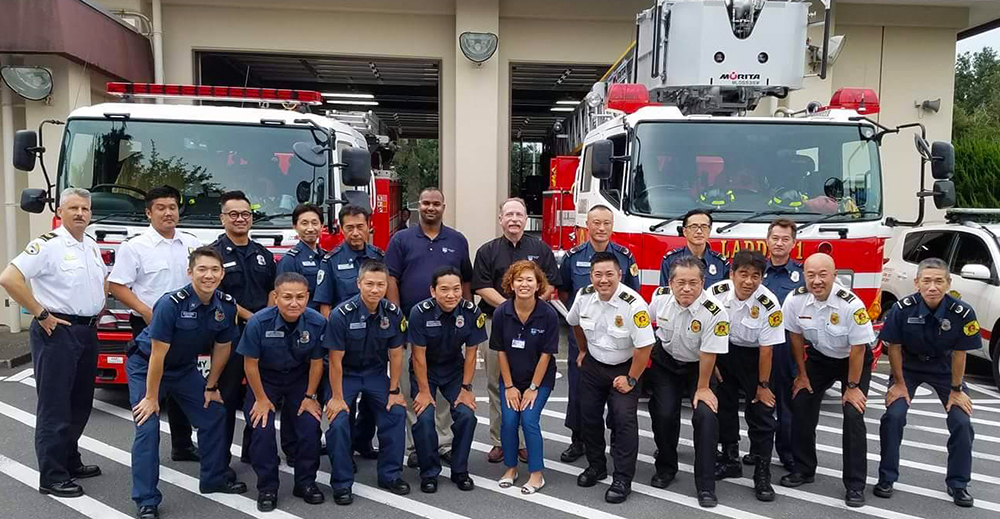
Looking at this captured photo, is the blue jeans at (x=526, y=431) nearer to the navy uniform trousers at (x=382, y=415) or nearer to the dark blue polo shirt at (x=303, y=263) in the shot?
the navy uniform trousers at (x=382, y=415)

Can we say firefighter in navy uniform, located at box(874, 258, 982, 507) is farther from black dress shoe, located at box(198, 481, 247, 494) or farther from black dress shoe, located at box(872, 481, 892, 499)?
black dress shoe, located at box(198, 481, 247, 494)

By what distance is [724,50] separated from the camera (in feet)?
Result: 22.8

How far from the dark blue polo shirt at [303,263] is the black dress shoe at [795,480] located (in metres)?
3.33

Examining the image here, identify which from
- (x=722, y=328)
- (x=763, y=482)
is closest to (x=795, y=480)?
(x=763, y=482)

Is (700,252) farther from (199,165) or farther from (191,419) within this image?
(199,165)

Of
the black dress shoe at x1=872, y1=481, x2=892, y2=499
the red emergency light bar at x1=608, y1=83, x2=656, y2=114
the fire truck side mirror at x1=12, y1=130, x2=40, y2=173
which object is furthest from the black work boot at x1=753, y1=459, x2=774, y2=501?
the fire truck side mirror at x1=12, y1=130, x2=40, y2=173

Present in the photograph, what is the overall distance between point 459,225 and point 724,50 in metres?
5.97

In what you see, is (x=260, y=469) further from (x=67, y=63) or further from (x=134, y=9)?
(x=134, y=9)

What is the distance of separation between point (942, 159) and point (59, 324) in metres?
6.53

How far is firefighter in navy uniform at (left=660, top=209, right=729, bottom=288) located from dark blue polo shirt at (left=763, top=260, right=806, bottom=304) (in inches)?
15.1

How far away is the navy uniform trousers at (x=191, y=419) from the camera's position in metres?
4.27

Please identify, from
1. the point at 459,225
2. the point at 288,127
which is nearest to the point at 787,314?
the point at 288,127

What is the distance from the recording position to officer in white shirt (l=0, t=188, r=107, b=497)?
179 inches

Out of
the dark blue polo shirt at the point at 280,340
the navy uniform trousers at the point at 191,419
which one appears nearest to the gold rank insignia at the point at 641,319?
the dark blue polo shirt at the point at 280,340
